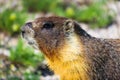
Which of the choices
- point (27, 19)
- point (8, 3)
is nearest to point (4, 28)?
point (27, 19)

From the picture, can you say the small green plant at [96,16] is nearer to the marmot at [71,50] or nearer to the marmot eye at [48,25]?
the marmot at [71,50]

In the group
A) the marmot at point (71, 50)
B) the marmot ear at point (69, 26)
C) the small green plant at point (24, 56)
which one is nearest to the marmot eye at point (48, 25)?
the marmot at point (71, 50)

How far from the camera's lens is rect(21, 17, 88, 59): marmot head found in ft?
30.5

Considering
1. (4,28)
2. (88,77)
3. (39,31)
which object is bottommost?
(88,77)

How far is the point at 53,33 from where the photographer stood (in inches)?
370

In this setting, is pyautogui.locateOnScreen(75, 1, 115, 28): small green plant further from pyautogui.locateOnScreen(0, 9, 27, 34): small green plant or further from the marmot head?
the marmot head

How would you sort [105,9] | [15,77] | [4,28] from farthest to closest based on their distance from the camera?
[105,9]
[4,28]
[15,77]

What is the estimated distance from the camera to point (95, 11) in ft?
45.2

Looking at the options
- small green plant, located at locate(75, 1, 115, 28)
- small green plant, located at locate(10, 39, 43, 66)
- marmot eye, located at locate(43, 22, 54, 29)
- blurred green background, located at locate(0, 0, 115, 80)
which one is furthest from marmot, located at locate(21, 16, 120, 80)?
small green plant, located at locate(75, 1, 115, 28)

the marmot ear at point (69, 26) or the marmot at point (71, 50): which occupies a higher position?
the marmot ear at point (69, 26)

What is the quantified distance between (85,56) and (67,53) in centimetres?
25

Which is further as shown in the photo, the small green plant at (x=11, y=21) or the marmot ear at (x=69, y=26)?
the small green plant at (x=11, y=21)

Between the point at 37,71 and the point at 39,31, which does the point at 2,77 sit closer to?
the point at 37,71

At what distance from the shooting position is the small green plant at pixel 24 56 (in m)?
11.7
